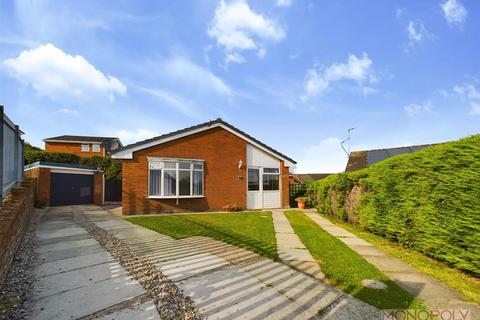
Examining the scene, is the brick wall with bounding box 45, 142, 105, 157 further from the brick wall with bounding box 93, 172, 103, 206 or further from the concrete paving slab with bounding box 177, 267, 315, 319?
the concrete paving slab with bounding box 177, 267, 315, 319

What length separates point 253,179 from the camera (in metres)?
15.9

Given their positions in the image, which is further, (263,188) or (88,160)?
(88,160)

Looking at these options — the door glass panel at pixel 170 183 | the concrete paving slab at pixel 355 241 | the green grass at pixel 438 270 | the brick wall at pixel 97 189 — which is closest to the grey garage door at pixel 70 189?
the brick wall at pixel 97 189

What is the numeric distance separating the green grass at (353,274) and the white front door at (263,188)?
8884 millimetres

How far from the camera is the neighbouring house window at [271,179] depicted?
1628 centimetres

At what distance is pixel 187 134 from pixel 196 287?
36.3 feet

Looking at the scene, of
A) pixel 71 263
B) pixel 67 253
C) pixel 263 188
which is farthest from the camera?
pixel 263 188

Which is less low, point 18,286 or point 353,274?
point 18,286

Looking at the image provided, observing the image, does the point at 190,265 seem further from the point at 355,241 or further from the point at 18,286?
the point at 355,241

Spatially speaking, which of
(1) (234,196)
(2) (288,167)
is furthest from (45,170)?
(2) (288,167)

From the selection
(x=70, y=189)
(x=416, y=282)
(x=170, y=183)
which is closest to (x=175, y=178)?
(x=170, y=183)

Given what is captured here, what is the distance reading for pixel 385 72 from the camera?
11.4 metres

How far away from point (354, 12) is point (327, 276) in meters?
9.80

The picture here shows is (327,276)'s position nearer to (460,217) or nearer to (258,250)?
(258,250)
